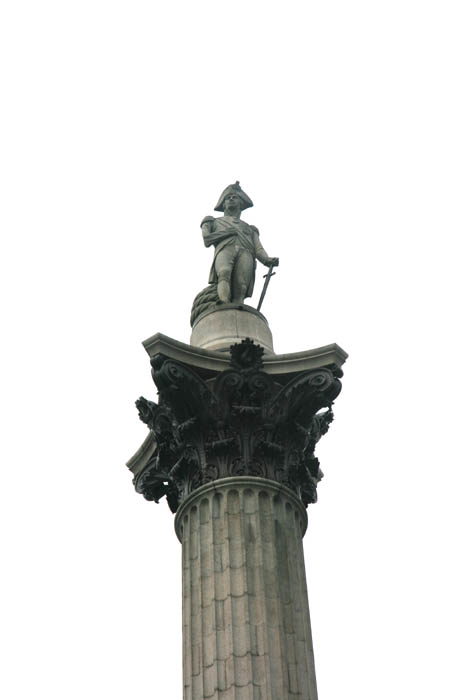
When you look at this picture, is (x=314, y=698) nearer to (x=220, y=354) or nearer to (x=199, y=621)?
(x=199, y=621)

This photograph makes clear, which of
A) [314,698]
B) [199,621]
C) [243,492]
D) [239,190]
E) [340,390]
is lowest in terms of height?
[314,698]

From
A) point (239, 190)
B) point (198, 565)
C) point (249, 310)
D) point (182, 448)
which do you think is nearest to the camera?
point (198, 565)

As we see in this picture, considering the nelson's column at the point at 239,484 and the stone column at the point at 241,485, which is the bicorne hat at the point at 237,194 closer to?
the nelson's column at the point at 239,484

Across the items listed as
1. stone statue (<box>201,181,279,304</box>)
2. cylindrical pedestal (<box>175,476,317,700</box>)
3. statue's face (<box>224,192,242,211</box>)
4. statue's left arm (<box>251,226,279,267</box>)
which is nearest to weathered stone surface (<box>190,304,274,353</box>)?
stone statue (<box>201,181,279,304</box>)

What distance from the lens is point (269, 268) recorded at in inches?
1022

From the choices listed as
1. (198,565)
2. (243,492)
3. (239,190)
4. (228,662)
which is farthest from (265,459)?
(239,190)

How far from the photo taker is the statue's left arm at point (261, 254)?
26.0 meters

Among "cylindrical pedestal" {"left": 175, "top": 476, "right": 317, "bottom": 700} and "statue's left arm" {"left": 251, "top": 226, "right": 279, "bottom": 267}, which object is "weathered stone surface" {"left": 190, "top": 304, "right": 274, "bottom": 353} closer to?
"statue's left arm" {"left": 251, "top": 226, "right": 279, "bottom": 267}

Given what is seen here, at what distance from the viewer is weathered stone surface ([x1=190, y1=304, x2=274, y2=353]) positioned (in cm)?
2395

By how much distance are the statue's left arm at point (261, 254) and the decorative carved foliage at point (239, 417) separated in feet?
13.0

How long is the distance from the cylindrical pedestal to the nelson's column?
0.02 metres

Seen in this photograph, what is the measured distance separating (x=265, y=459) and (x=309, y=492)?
1.40 meters

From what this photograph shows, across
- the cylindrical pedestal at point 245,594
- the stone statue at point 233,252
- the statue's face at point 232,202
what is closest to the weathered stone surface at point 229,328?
the stone statue at point 233,252

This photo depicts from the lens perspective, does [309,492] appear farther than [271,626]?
Yes
